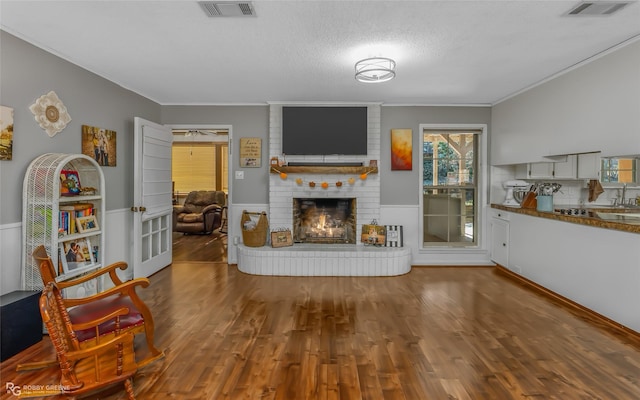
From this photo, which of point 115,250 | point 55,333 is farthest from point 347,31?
point 115,250

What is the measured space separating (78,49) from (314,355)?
3269mm

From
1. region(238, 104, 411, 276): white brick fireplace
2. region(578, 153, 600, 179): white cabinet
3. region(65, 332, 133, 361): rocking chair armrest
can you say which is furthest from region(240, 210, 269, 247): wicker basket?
region(578, 153, 600, 179): white cabinet

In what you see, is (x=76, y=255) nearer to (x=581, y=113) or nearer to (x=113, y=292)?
(x=113, y=292)

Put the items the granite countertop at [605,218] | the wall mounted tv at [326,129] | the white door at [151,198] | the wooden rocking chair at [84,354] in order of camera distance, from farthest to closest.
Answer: the wall mounted tv at [326,129] < the white door at [151,198] < the granite countertop at [605,218] < the wooden rocking chair at [84,354]

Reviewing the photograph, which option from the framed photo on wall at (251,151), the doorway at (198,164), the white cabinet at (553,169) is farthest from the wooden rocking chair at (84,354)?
the doorway at (198,164)

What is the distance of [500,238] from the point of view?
15.5ft

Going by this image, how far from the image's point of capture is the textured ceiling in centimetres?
232

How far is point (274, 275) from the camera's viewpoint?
4457 millimetres

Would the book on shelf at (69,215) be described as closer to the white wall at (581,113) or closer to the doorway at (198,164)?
the white wall at (581,113)

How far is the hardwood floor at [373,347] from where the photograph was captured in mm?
2021

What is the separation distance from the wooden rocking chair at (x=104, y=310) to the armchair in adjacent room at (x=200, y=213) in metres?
5.03

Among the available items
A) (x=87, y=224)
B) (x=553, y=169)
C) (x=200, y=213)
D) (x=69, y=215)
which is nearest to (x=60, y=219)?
(x=69, y=215)

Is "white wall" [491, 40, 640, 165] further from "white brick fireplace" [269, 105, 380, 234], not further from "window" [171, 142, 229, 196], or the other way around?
"window" [171, 142, 229, 196]

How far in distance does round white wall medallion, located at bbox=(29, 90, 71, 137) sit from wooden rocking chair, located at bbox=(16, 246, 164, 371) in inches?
57.1
